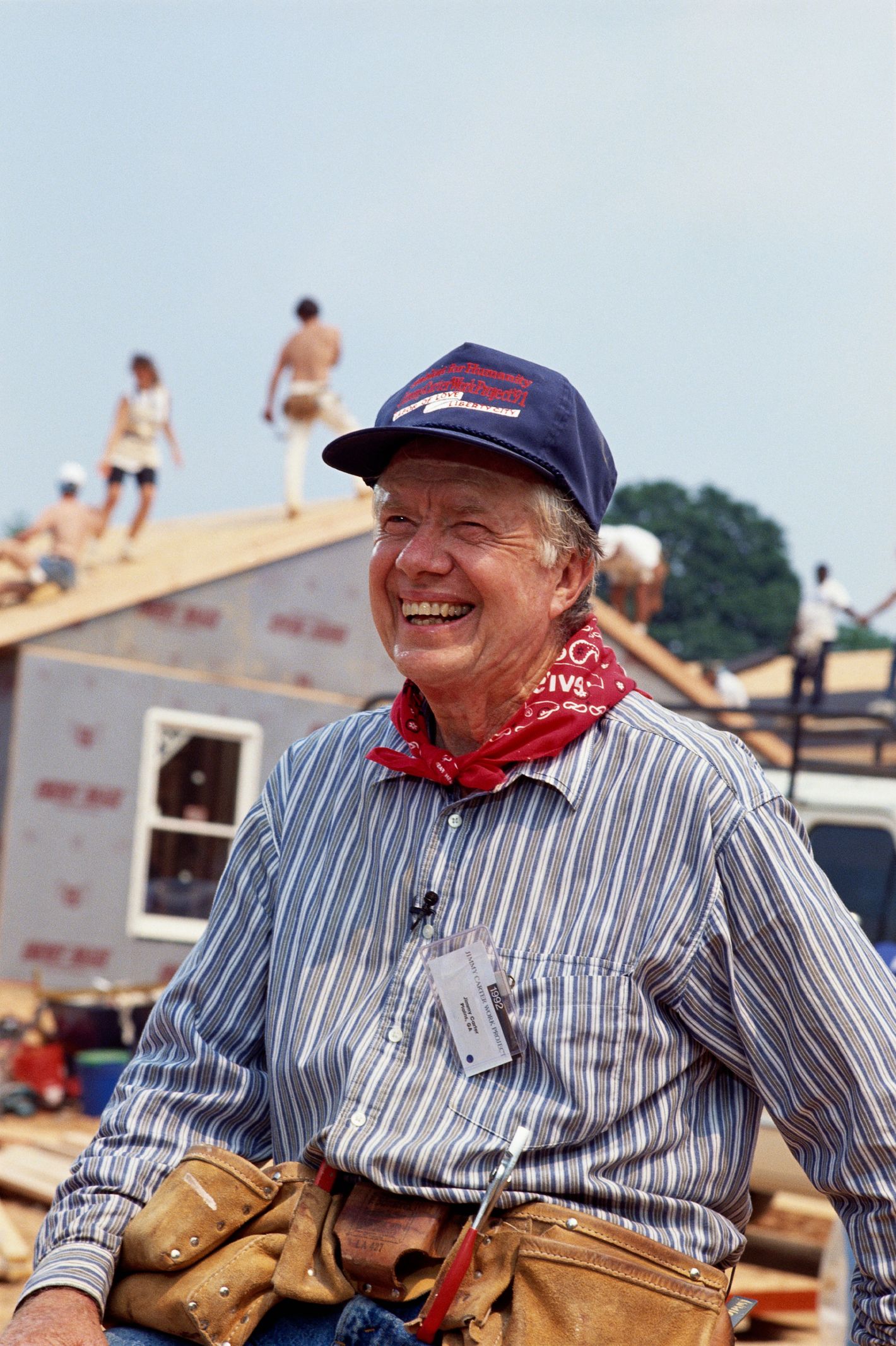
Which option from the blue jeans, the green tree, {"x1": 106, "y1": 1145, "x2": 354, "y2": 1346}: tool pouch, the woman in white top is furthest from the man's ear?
the green tree

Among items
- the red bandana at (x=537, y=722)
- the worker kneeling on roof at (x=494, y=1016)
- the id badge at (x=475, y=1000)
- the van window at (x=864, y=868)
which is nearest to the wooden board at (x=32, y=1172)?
the van window at (x=864, y=868)

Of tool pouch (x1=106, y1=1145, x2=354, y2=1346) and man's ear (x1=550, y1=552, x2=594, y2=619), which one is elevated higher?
man's ear (x1=550, y1=552, x2=594, y2=619)

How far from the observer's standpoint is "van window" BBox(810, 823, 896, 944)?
7.98 meters

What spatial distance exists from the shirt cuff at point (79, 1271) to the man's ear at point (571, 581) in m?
1.19

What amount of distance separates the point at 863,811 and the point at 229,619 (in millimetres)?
7920

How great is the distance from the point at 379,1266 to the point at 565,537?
111cm

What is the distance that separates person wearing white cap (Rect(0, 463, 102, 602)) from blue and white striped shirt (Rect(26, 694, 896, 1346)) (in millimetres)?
12192

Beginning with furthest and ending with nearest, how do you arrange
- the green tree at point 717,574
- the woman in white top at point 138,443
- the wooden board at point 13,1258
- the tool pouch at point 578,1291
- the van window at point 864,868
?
the green tree at point 717,574 → the woman in white top at point 138,443 → the van window at point 864,868 → the wooden board at point 13,1258 → the tool pouch at point 578,1291

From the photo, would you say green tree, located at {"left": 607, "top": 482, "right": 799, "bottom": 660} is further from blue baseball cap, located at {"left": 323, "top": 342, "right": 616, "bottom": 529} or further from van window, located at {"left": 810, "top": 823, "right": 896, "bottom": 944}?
blue baseball cap, located at {"left": 323, "top": 342, "right": 616, "bottom": 529}

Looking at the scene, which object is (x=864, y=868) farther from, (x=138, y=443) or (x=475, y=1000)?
(x=138, y=443)

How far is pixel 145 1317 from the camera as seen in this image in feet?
7.18

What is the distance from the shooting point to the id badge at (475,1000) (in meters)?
2.12

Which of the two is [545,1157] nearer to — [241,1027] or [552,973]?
[552,973]

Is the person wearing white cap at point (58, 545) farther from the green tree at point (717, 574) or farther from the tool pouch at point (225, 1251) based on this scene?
the green tree at point (717, 574)
